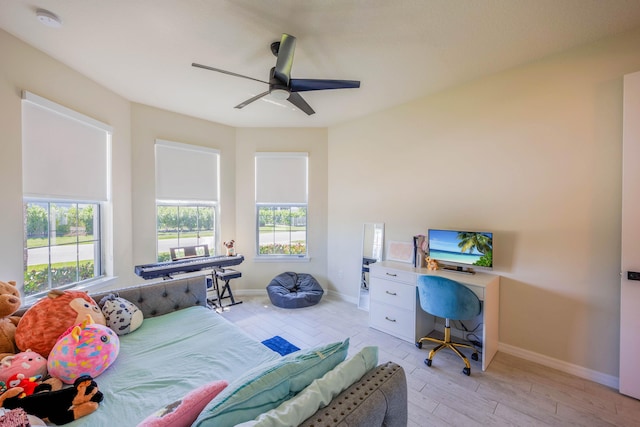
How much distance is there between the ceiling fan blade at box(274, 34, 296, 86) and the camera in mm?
1915

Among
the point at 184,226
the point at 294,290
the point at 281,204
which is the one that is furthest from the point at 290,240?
the point at 184,226

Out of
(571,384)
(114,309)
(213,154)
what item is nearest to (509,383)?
(571,384)

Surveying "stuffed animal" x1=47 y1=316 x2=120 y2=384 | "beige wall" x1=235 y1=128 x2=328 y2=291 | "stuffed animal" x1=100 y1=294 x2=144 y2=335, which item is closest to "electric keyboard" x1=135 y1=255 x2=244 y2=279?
"beige wall" x1=235 y1=128 x2=328 y2=291

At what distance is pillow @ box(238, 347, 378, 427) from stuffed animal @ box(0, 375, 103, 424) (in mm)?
1019

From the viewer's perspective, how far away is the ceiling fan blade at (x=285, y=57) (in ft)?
6.28

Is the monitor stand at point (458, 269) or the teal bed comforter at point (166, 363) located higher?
the monitor stand at point (458, 269)

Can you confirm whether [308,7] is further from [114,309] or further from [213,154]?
[213,154]

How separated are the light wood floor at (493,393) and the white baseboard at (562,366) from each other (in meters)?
0.05

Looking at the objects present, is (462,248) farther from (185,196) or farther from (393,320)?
(185,196)

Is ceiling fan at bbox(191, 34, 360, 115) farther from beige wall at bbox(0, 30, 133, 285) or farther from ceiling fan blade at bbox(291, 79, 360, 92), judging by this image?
beige wall at bbox(0, 30, 133, 285)

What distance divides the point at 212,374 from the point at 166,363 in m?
0.36

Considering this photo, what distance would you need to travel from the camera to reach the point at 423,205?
3.28 metres

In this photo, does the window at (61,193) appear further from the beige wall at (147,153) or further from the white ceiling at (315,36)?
the white ceiling at (315,36)

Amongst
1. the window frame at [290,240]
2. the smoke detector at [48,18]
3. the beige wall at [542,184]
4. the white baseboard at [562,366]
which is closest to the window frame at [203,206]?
the window frame at [290,240]
